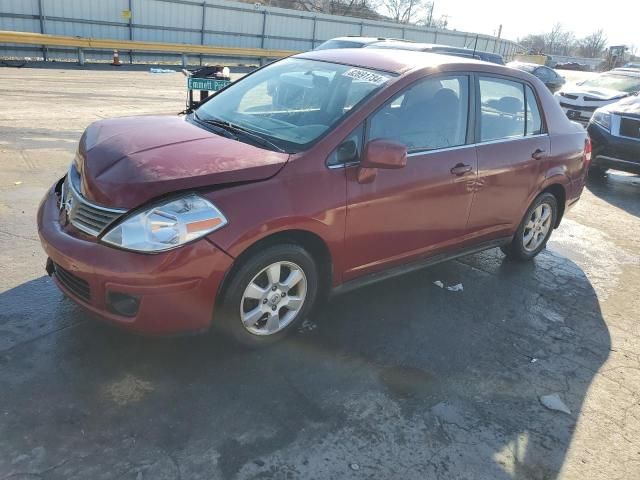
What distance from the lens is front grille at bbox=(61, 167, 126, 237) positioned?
2957mm

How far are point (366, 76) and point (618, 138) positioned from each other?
22.0 feet

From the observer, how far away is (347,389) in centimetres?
320

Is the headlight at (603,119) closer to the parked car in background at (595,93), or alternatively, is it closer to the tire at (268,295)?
the parked car in background at (595,93)

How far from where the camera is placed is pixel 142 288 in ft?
9.37

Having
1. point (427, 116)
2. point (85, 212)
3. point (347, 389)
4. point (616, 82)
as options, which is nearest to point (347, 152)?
point (427, 116)

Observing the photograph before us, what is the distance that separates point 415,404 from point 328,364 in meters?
0.58

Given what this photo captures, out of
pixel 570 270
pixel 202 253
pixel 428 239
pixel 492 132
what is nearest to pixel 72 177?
pixel 202 253

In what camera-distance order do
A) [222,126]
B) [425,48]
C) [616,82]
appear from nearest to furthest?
[222,126], [425,48], [616,82]

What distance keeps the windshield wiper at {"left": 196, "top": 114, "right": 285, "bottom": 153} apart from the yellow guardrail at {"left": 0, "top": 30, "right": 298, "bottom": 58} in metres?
17.6

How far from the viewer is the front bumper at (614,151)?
344 inches

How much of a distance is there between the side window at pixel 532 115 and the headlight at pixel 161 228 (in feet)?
10.6

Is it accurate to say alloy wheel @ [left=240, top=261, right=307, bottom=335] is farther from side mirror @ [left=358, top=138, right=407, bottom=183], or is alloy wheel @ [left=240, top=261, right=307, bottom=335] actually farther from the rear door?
the rear door

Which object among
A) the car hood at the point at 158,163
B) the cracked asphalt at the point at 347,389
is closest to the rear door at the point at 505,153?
the cracked asphalt at the point at 347,389

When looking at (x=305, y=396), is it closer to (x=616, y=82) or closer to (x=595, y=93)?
(x=595, y=93)
